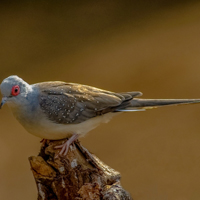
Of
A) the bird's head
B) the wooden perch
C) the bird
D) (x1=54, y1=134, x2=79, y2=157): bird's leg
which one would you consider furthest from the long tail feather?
the bird's head

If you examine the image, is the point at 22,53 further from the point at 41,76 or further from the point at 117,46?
the point at 117,46

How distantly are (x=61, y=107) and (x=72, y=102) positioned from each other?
80mm

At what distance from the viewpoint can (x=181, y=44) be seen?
6.25 metres

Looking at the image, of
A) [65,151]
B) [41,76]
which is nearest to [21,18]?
[41,76]

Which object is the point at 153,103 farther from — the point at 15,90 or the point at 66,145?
the point at 15,90

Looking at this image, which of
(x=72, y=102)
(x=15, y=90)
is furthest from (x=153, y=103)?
(x=15, y=90)

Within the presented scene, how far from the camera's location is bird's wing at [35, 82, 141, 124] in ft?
8.57

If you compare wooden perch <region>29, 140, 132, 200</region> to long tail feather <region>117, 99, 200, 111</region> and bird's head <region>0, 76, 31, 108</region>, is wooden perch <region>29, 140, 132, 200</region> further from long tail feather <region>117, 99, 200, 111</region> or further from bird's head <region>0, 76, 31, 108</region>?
long tail feather <region>117, 99, 200, 111</region>

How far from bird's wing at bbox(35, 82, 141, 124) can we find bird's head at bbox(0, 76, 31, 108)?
0.14 m

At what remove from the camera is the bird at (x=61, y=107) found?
2.54m

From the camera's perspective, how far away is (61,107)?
264cm

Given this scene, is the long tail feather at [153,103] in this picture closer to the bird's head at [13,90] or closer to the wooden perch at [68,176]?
the wooden perch at [68,176]

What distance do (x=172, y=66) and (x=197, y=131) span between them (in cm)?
128

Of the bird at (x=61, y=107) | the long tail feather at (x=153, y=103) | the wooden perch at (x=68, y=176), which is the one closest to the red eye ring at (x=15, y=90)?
the bird at (x=61, y=107)
